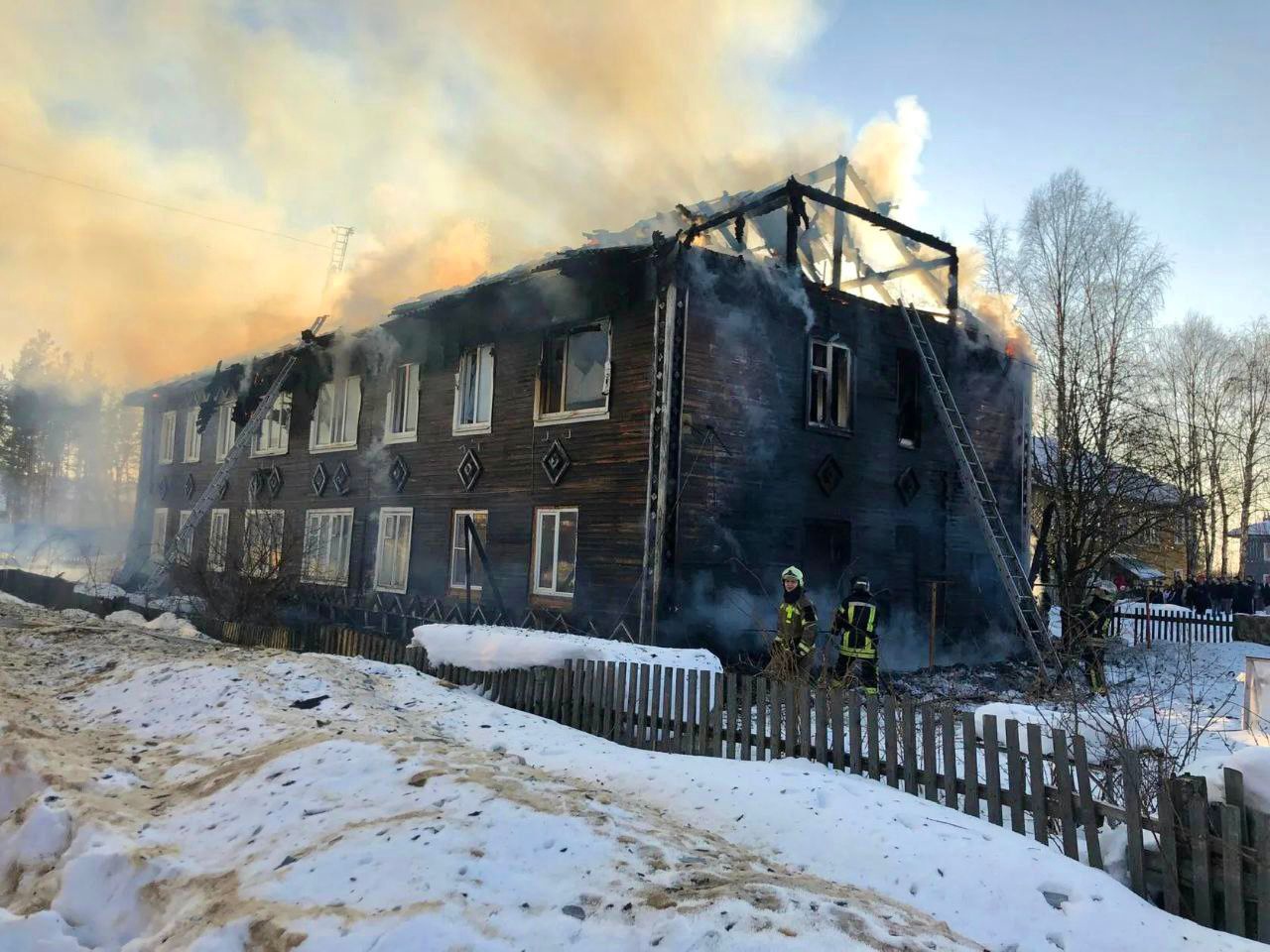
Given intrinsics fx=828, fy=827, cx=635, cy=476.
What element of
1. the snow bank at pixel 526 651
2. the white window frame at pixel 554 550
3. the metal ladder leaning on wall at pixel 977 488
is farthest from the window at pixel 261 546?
the metal ladder leaning on wall at pixel 977 488

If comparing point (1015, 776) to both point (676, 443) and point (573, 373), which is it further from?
point (573, 373)

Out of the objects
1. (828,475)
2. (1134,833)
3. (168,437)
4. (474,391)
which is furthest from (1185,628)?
(168,437)

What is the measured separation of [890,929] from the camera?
134 inches

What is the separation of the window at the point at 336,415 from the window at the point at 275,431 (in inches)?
60.4

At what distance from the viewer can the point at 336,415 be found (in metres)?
21.4

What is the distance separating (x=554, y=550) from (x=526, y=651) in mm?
5156

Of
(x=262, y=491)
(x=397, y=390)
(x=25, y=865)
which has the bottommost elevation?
(x=25, y=865)

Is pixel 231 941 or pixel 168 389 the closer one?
pixel 231 941

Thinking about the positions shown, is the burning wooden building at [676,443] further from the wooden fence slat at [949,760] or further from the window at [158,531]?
the window at [158,531]

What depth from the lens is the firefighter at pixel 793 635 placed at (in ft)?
29.5

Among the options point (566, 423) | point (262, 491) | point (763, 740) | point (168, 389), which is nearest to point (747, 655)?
point (566, 423)

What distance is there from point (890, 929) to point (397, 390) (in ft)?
57.9

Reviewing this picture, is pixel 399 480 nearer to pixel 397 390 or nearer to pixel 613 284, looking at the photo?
pixel 397 390

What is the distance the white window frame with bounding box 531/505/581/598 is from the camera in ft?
47.4
